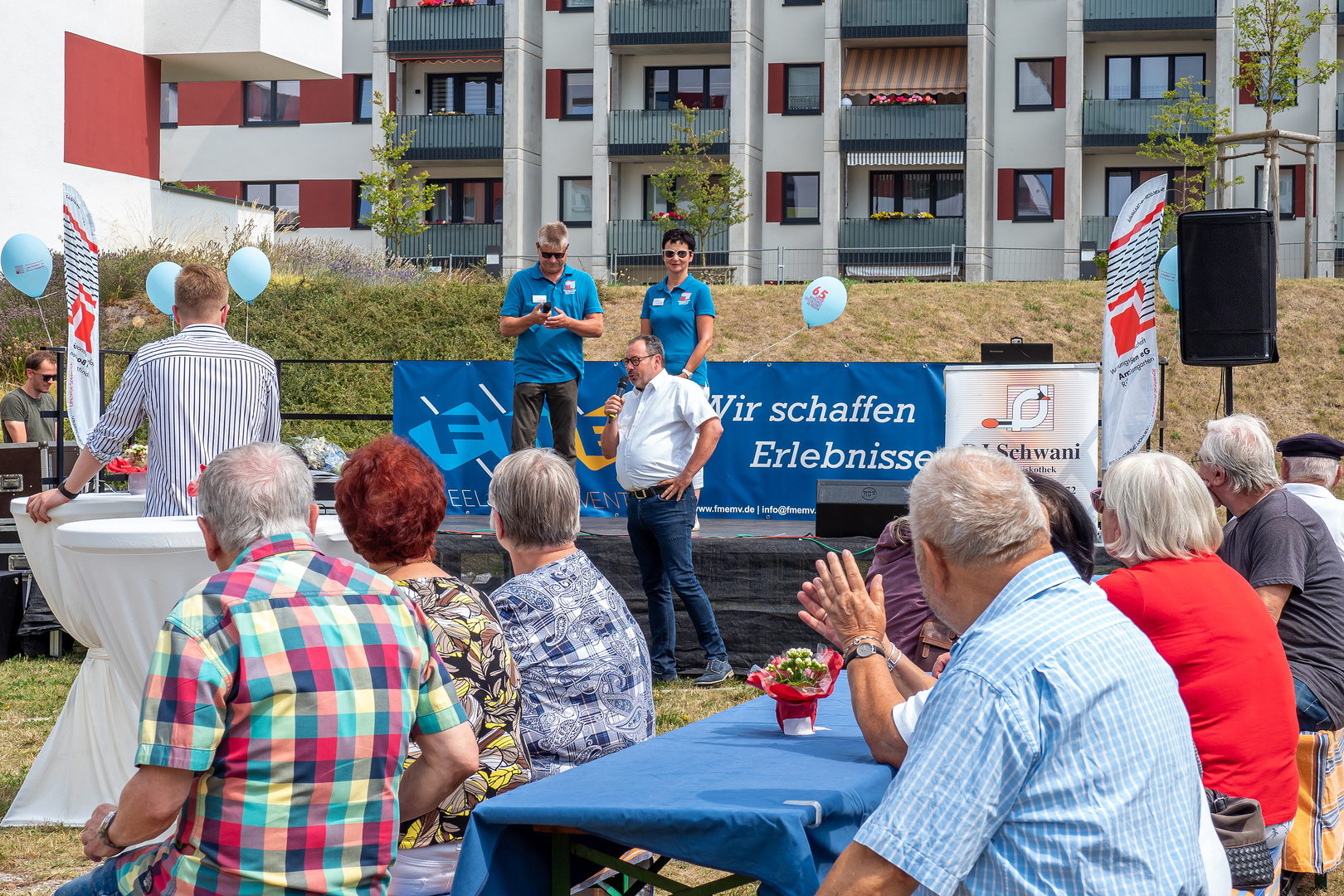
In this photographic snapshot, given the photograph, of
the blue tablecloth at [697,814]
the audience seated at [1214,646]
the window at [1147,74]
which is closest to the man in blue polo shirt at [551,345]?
the audience seated at [1214,646]

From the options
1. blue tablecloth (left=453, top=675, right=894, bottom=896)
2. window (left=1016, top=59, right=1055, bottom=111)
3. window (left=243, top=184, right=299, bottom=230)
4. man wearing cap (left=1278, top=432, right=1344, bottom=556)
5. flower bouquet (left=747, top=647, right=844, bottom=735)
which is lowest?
blue tablecloth (left=453, top=675, right=894, bottom=896)

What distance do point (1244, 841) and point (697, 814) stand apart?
1.35 meters

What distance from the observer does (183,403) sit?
4457mm

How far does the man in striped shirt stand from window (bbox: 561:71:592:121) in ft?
101

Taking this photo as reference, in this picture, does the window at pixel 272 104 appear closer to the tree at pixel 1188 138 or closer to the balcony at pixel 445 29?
the balcony at pixel 445 29

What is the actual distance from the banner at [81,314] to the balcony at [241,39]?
1160 centimetres

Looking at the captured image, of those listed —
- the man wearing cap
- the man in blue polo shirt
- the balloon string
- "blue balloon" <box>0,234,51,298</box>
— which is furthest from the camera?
the balloon string

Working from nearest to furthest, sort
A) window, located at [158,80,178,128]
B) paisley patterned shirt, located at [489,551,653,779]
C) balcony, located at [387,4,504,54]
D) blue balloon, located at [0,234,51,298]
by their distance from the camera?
paisley patterned shirt, located at [489,551,653,779], blue balloon, located at [0,234,51,298], balcony, located at [387,4,504,54], window, located at [158,80,178,128]

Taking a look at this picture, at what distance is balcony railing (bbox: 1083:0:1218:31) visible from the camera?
30.0 m

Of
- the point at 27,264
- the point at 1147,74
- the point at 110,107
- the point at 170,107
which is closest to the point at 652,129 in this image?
the point at 1147,74

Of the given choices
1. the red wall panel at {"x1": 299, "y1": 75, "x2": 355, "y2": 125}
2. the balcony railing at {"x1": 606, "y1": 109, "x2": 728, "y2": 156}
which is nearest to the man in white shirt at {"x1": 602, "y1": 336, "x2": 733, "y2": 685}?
the balcony railing at {"x1": 606, "y1": 109, "x2": 728, "y2": 156}

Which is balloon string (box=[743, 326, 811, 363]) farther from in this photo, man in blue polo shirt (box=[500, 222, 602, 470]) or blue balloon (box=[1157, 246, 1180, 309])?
man in blue polo shirt (box=[500, 222, 602, 470])

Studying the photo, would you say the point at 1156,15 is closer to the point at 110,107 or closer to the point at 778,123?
the point at 778,123

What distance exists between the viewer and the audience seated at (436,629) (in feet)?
8.70
